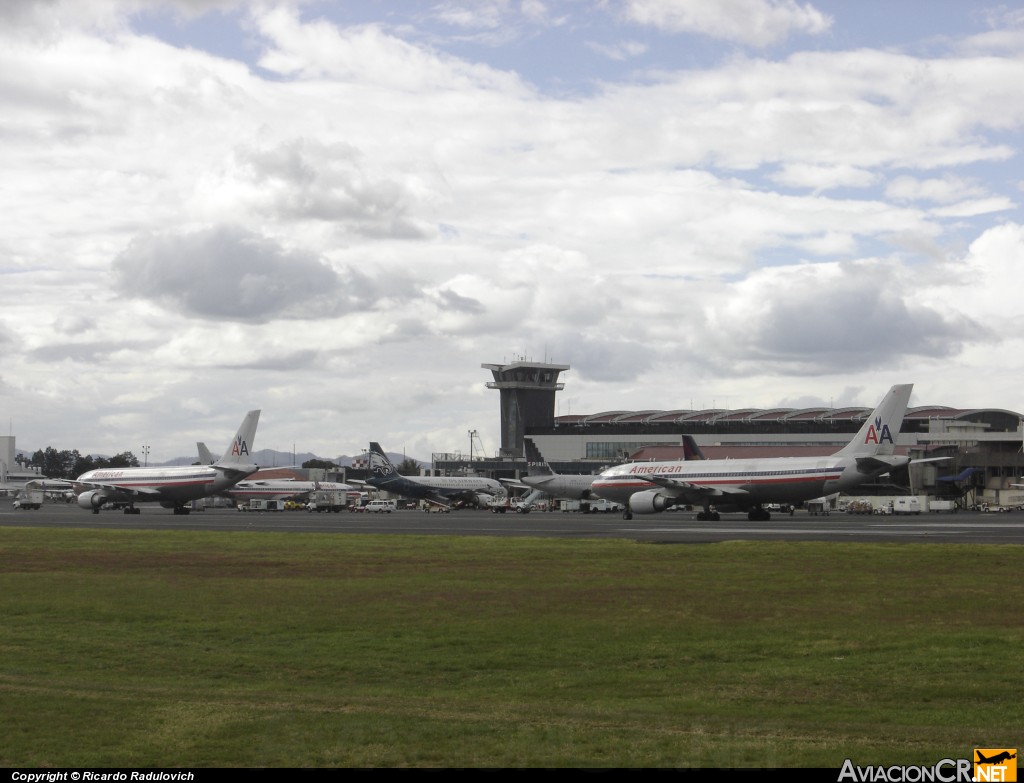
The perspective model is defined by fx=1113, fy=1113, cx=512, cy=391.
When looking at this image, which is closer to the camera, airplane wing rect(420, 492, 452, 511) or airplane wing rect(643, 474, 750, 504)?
airplane wing rect(643, 474, 750, 504)

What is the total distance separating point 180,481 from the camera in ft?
338

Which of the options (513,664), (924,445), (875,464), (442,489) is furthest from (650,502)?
(924,445)

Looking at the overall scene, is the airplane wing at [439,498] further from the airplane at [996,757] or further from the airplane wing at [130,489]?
the airplane at [996,757]

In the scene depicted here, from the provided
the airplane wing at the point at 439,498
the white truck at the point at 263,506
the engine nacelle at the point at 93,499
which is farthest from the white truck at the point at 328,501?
the engine nacelle at the point at 93,499

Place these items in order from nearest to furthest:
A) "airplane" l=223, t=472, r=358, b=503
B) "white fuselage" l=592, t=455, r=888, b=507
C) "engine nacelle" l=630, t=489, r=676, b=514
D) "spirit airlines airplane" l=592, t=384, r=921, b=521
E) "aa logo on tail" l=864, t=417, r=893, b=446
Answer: "spirit airlines airplane" l=592, t=384, r=921, b=521
"aa logo on tail" l=864, t=417, r=893, b=446
"white fuselage" l=592, t=455, r=888, b=507
"engine nacelle" l=630, t=489, r=676, b=514
"airplane" l=223, t=472, r=358, b=503

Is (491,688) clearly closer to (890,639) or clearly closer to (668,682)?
(668,682)

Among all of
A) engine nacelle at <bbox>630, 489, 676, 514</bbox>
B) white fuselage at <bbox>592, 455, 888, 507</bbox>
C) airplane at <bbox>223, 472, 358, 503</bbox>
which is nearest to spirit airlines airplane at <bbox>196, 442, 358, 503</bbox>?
airplane at <bbox>223, 472, 358, 503</bbox>

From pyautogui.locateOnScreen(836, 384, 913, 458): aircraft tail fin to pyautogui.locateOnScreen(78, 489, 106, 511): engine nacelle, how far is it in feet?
229

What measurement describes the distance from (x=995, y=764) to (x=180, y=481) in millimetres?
98024

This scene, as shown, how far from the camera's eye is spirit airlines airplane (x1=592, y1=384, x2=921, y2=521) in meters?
79.1

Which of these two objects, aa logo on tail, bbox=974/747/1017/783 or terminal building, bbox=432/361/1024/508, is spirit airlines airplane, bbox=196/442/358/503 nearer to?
terminal building, bbox=432/361/1024/508

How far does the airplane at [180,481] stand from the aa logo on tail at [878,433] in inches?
2099

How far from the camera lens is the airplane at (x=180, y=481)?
334 feet

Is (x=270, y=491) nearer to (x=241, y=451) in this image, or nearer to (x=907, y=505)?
(x=241, y=451)
